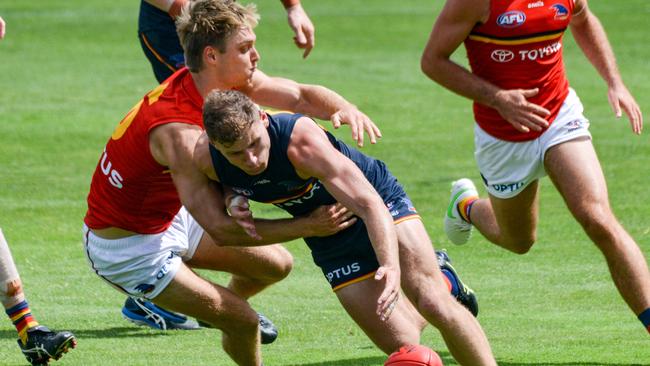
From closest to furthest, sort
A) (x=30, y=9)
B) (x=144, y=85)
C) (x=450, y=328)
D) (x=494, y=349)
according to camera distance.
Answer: (x=450, y=328) → (x=494, y=349) → (x=144, y=85) → (x=30, y=9)

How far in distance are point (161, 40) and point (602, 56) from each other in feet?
10.8

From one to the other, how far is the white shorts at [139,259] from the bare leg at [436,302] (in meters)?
1.29

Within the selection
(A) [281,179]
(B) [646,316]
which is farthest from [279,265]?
(B) [646,316]

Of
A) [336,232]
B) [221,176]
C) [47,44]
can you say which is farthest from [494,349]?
[47,44]

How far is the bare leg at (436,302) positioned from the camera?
6.29 m

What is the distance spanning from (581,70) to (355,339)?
12.2 metres

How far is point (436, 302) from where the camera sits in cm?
637

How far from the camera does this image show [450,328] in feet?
20.7

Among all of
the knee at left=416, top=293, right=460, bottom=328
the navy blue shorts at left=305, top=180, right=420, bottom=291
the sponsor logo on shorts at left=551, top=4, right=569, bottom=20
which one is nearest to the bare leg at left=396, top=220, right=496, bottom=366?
the knee at left=416, top=293, right=460, bottom=328

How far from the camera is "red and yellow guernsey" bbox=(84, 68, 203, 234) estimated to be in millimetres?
6746

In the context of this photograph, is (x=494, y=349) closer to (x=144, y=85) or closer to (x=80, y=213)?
(x=80, y=213)

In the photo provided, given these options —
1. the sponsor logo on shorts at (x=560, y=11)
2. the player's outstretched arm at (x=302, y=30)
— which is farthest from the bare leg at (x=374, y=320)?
the player's outstretched arm at (x=302, y=30)

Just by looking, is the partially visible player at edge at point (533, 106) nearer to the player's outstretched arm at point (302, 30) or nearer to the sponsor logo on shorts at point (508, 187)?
the sponsor logo on shorts at point (508, 187)

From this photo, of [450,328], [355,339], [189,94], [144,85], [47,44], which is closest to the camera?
[450,328]
